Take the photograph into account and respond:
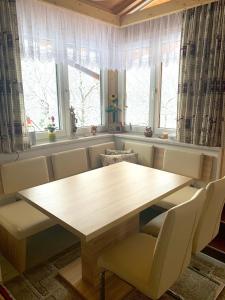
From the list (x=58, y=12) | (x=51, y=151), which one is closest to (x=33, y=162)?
(x=51, y=151)

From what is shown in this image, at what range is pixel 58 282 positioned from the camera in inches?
70.9

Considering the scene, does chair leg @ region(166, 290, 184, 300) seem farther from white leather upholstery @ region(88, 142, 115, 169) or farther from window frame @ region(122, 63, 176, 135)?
window frame @ region(122, 63, 176, 135)

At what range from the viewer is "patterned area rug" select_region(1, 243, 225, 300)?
5.49ft

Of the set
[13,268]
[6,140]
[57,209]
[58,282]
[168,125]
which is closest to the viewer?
[57,209]

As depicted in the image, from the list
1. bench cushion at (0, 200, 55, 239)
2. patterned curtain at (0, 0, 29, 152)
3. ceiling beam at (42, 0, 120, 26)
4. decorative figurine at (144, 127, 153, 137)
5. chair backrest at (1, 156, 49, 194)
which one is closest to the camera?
bench cushion at (0, 200, 55, 239)

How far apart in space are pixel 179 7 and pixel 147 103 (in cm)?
117

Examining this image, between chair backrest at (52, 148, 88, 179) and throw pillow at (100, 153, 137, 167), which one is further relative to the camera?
throw pillow at (100, 153, 137, 167)

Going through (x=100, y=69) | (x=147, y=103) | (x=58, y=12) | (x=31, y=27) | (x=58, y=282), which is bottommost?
(x=58, y=282)

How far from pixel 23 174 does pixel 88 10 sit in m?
2.04

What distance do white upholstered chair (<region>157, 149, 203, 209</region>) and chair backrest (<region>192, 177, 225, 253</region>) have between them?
0.66 m

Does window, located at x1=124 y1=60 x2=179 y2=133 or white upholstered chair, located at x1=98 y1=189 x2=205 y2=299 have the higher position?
window, located at x1=124 y1=60 x2=179 y2=133

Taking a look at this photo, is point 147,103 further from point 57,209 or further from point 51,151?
point 57,209

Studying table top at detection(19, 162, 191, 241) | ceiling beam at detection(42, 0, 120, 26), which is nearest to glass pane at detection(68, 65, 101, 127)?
ceiling beam at detection(42, 0, 120, 26)

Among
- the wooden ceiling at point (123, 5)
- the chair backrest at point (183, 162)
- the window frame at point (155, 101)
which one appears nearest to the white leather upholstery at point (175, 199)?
the chair backrest at point (183, 162)
